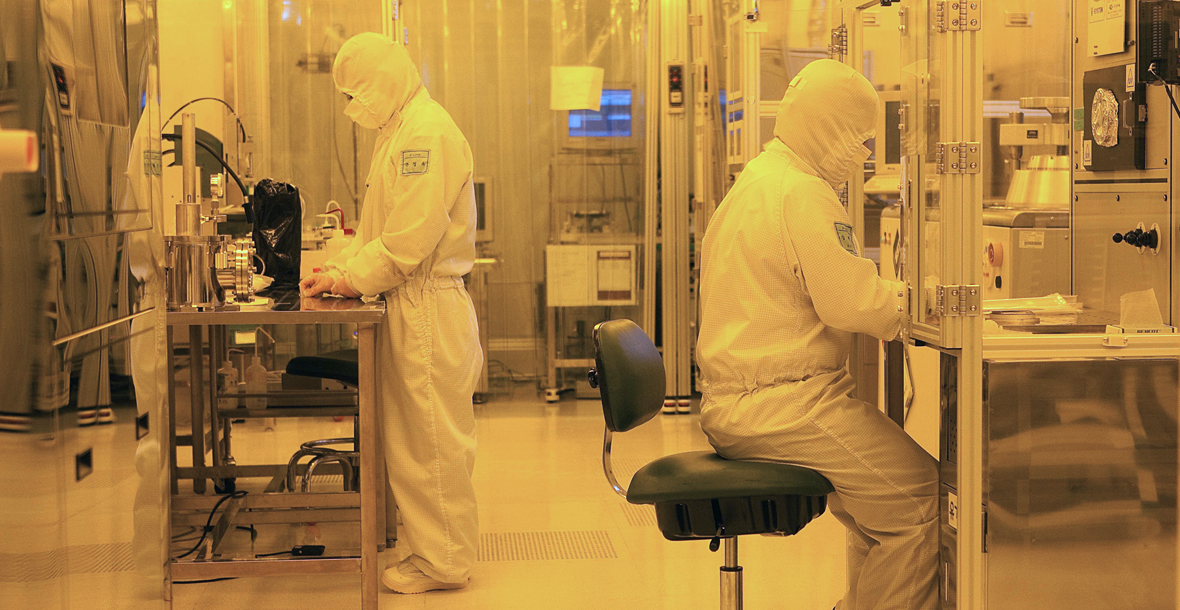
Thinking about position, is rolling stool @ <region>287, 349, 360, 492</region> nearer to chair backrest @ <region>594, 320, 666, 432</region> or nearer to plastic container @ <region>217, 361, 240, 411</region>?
plastic container @ <region>217, 361, 240, 411</region>

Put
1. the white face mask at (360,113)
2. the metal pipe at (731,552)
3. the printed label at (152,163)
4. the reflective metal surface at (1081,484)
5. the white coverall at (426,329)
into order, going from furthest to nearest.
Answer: the white face mask at (360,113) → the white coverall at (426,329) → the metal pipe at (731,552) → the reflective metal surface at (1081,484) → the printed label at (152,163)

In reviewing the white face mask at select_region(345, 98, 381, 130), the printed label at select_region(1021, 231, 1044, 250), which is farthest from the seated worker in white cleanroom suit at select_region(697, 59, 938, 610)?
the white face mask at select_region(345, 98, 381, 130)

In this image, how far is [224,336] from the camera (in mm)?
4113

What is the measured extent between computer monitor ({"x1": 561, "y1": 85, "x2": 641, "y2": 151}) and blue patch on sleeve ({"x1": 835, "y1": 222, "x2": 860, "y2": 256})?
144 inches

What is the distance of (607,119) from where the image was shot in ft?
19.4

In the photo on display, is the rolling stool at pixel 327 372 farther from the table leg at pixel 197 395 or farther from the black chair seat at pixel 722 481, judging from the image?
the black chair seat at pixel 722 481

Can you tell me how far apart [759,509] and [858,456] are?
0.25 metres

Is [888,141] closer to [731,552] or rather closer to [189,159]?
[731,552]

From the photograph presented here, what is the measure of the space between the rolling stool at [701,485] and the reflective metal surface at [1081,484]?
0.37 meters

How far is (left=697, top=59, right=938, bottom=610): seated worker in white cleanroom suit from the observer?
2271 millimetres

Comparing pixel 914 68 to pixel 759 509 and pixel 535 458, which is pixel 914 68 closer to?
pixel 759 509

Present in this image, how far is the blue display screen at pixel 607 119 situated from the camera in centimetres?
588

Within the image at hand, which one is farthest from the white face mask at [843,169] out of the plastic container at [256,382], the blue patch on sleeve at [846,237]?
the plastic container at [256,382]

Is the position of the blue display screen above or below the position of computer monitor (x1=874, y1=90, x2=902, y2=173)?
above
